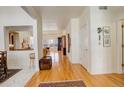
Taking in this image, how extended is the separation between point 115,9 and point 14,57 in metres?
5.18

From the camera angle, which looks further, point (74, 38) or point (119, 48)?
point (74, 38)

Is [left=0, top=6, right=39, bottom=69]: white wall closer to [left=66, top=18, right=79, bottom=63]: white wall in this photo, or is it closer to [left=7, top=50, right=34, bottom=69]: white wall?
[left=7, top=50, right=34, bottom=69]: white wall

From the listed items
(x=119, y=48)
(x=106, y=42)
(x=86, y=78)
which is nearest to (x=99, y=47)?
(x=106, y=42)

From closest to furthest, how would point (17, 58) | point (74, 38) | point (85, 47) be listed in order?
point (85, 47)
point (17, 58)
point (74, 38)

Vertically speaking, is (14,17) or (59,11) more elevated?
(59,11)

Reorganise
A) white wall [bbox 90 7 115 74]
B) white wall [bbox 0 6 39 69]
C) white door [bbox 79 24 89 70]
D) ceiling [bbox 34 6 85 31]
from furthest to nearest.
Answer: white wall [bbox 0 6 39 69]
white door [bbox 79 24 89 70]
ceiling [bbox 34 6 85 31]
white wall [bbox 90 7 115 74]

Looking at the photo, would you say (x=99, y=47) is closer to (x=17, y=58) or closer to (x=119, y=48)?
(x=119, y=48)

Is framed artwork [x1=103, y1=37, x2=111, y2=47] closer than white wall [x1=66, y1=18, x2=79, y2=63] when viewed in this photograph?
Yes

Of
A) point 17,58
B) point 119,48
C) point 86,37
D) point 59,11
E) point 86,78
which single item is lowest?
point 86,78

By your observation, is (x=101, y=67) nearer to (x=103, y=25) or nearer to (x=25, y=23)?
(x=103, y=25)

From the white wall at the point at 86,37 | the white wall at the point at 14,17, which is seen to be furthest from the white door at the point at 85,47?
the white wall at the point at 14,17

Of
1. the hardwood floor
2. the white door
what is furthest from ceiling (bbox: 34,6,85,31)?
the hardwood floor
